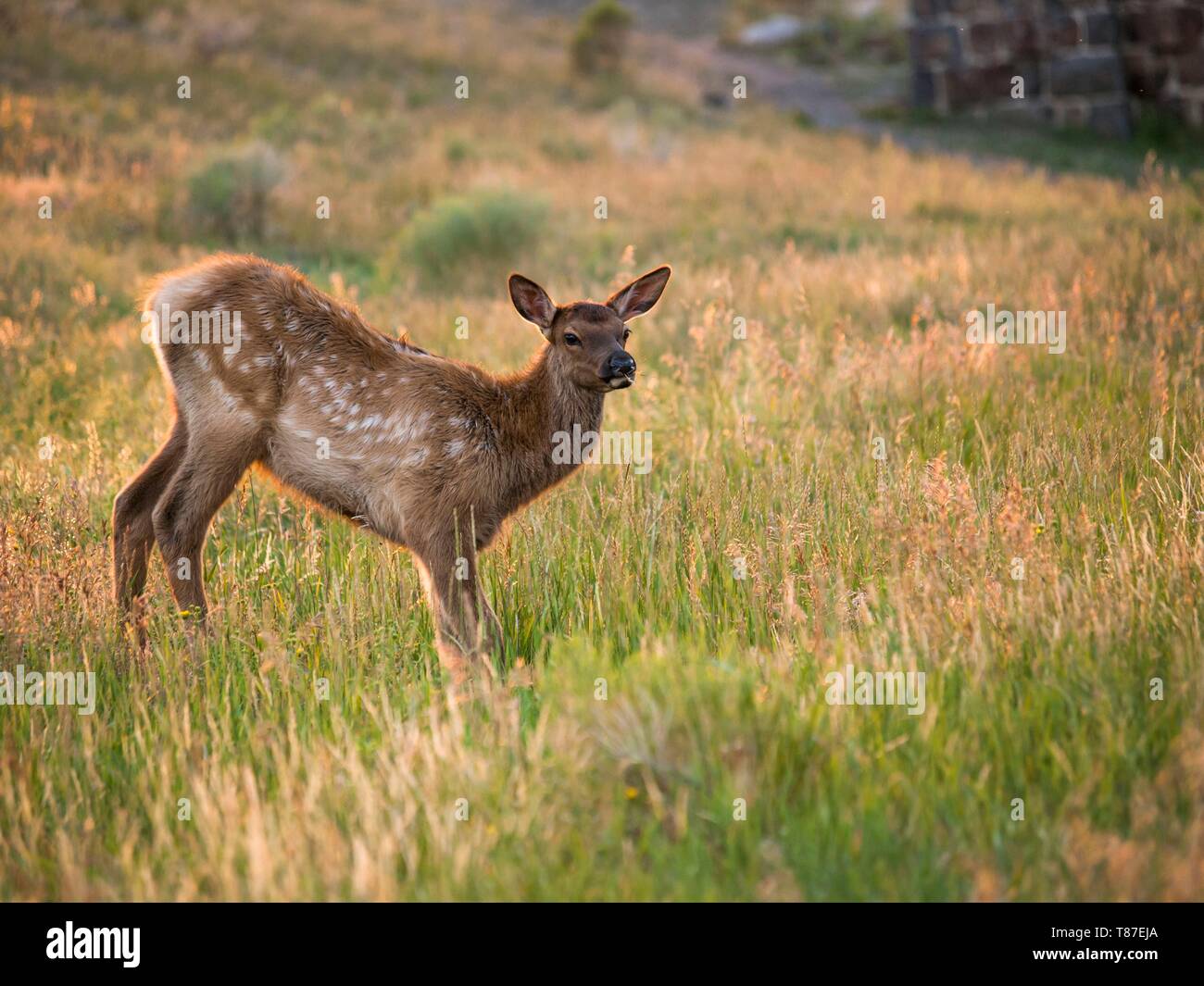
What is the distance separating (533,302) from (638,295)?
602 mm

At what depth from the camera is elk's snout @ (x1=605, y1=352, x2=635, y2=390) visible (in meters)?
5.39

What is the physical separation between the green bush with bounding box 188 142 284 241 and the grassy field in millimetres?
3035

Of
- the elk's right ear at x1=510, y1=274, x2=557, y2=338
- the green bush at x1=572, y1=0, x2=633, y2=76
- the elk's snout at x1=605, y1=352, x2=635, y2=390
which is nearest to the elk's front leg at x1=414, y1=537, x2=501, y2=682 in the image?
the elk's snout at x1=605, y1=352, x2=635, y2=390

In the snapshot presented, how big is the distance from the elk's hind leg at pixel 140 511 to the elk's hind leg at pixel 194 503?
0.31 metres

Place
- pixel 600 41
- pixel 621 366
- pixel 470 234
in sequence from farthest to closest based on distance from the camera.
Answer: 1. pixel 600 41
2. pixel 470 234
3. pixel 621 366

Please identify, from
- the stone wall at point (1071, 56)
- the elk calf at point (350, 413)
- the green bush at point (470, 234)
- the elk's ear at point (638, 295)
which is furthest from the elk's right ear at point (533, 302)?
the stone wall at point (1071, 56)

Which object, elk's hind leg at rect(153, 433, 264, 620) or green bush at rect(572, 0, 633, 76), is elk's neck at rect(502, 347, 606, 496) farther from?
green bush at rect(572, 0, 633, 76)

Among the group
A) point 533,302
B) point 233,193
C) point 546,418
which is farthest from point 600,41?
point 546,418

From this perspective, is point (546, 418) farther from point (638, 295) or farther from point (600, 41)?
point (600, 41)

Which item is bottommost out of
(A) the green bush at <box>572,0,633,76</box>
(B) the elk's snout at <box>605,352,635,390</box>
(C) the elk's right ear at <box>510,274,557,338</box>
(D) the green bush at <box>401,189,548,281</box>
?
(B) the elk's snout at <box>605,352,635,390</box>

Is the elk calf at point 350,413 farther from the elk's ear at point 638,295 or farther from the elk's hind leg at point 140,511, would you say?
the elk's ear at point 638,295

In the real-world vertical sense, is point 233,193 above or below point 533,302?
above

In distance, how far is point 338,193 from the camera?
17.8 metres

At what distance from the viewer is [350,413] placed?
18.1 ft
